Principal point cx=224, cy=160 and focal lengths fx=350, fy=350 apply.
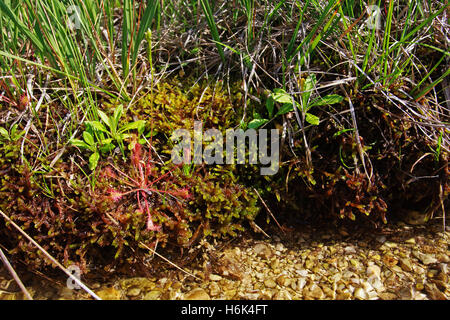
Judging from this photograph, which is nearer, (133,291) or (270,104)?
(133,291)

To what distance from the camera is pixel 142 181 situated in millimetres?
1842

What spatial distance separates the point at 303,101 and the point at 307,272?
91 centimetres

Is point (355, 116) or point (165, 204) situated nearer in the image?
Result: point (165, 204)

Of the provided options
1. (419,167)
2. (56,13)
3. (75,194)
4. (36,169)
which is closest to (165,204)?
(75,194)

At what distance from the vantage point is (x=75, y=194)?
1808 millimetres

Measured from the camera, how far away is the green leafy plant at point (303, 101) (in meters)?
1.88

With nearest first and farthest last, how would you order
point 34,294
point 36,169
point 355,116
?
point 34,294, point 36,169, point 355,116

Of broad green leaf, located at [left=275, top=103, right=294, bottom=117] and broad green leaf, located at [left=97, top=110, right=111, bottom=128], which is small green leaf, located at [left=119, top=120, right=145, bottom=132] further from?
broad green leaf, located at [left=275, top=103, right=294, bottom=117]

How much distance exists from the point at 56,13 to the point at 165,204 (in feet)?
3.61

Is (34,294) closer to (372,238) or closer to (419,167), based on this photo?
(372,238)

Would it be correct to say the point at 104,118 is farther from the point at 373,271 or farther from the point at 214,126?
the point at 373,271

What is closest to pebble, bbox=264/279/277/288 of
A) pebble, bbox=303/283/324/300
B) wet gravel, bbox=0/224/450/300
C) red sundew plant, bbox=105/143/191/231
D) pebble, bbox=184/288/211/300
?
wet gravel, bbox=0/224/450/300

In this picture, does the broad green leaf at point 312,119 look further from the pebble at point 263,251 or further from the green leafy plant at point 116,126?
the green leafy plant at point 116,126

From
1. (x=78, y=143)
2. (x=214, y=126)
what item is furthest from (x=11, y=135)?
(x=214, y=126)
